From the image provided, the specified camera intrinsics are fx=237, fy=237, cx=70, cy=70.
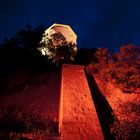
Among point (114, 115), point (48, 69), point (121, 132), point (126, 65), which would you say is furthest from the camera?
point (48, 69)

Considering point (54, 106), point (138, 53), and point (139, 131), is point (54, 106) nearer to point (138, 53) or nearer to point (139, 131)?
point (139, 131)

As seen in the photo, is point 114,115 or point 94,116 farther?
point 114,115

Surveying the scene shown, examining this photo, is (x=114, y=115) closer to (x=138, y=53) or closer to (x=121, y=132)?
(x=121, y=132)

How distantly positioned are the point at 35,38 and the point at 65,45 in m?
2.11

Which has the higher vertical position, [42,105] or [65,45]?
[65,45]

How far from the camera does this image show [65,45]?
15875 mm

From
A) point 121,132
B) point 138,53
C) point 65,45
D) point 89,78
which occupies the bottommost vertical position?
point 121,132

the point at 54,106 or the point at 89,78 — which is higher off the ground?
the point at 89,78

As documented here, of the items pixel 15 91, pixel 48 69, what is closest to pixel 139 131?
pixel 15 91

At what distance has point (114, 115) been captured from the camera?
918cm

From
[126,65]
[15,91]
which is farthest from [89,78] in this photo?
[15,91]

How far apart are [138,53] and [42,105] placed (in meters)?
6.05

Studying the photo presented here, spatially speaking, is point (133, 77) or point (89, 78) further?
point (89, 78)

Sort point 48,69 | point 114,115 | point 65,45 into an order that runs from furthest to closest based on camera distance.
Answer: point 65,45 → point 48,69 → point 114,115
